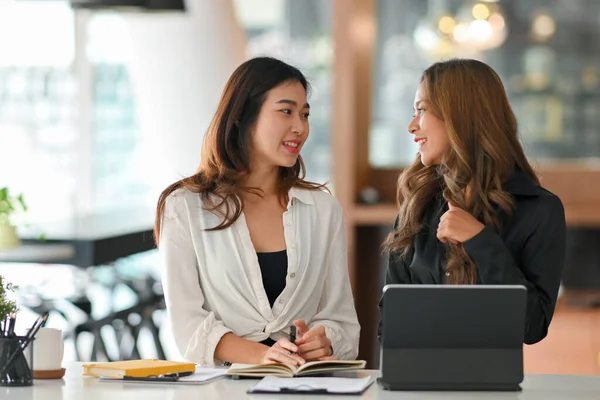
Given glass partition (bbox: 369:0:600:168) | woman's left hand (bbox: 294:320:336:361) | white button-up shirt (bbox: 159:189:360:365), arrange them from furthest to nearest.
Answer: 1. glass partition (bbox: 369:0:600:168)
2. white button-up shirt (bbox: 159:189:360:365)
3. woman's left hand (bbox: 294:320:336:361)

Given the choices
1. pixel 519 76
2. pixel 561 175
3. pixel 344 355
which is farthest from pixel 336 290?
pixel 519 76

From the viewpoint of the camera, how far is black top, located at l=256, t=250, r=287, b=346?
297 centimetres

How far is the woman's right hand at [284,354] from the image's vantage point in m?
2.59

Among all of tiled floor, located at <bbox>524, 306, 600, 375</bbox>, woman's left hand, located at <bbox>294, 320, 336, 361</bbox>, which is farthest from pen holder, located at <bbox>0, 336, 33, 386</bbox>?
tiled floor, located at <bbox>524, 306, 600, 375</bbox>

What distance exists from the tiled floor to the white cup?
333 centimetres

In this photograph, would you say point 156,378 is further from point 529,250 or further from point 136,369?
point 529,250

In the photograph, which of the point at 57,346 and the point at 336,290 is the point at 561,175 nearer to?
the point at 336,290

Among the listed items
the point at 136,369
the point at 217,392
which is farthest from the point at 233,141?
the point at 217,392

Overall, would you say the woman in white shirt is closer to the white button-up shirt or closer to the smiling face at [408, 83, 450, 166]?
the white button-up shirt

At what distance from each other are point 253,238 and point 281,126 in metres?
0.33

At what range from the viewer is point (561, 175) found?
20.6 feet

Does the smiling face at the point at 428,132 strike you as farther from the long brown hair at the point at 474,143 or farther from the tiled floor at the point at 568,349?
the tiled floor at the point at 568,349

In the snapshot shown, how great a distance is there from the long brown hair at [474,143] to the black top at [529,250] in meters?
0.04

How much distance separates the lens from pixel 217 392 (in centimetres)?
236
